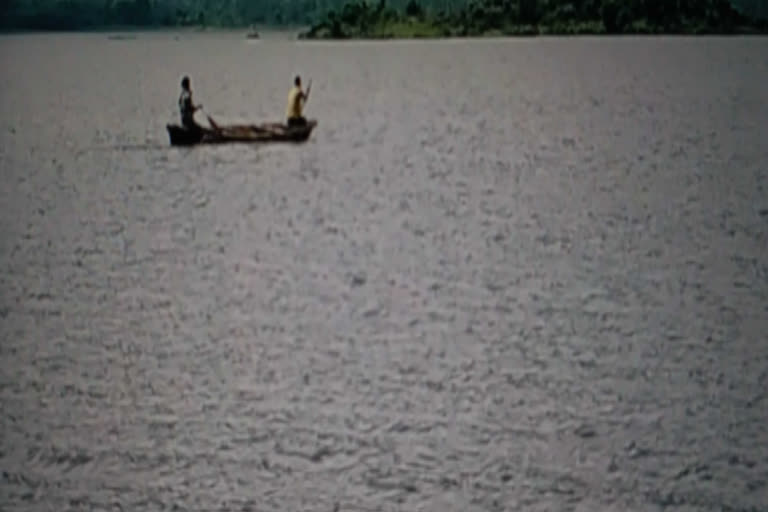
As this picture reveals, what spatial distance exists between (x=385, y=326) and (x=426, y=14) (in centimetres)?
4933

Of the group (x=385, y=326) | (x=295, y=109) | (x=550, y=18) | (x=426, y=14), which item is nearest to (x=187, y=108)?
(x=295, y=109)

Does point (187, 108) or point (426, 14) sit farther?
point (426, 14)

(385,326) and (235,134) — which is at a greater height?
(235,134)

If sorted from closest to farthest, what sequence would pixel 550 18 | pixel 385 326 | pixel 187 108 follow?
pixel 385 326, pixel 187 108, pixel 550 18

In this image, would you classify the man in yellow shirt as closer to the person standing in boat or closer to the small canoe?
the small canoe

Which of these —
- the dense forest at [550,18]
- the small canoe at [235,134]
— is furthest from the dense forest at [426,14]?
the small canoe at [235,134]

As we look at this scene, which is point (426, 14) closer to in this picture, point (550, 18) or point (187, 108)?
point (550, 18)

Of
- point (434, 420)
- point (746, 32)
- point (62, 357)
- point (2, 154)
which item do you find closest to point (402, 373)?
point (434, 420)

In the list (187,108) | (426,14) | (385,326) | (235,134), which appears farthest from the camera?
(426,14)

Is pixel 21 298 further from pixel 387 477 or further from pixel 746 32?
pixel 746 32

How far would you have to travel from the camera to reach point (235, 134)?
17234 millimetres

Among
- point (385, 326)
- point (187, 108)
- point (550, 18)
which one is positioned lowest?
point (385, 326)

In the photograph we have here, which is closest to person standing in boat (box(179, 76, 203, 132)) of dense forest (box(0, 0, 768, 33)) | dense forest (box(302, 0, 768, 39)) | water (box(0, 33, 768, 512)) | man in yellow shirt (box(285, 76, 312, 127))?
water (box(0, 33, 768, 512))

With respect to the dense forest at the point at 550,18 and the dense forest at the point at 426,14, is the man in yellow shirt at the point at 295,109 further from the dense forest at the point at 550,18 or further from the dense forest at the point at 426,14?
the dense forest at the point at 550,18
